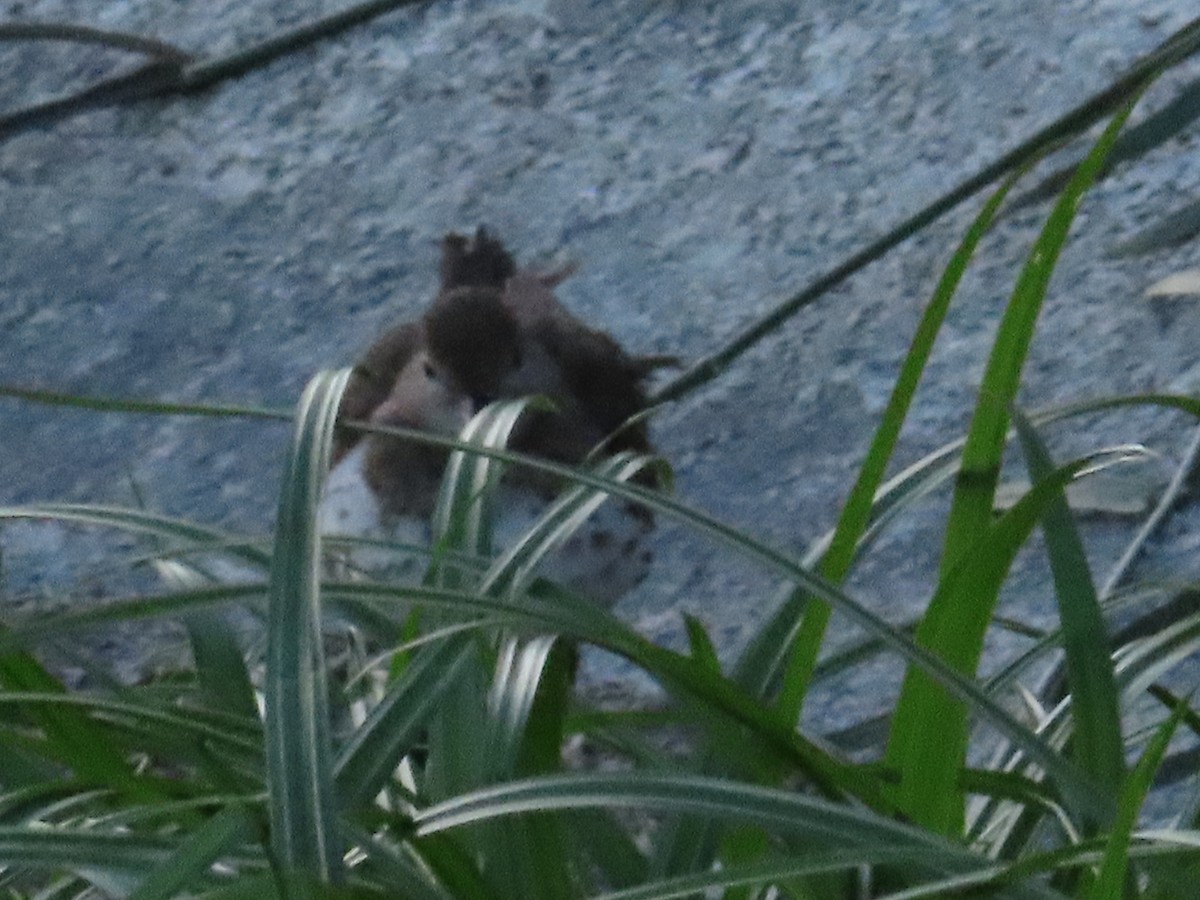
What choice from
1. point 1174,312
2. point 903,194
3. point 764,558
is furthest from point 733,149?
point 764,558

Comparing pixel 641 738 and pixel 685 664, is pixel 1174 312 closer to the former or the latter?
pixel 641 738

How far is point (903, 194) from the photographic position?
2.79 metres

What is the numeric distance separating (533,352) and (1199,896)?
4.57ft

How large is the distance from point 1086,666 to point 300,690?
334 millimetres

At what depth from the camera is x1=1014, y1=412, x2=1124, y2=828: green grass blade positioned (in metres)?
0.89

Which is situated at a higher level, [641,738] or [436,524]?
[436,524]

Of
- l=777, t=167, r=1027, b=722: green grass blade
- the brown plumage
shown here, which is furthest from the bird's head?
l=777, t=167, r=1027, b=722: green grass blade

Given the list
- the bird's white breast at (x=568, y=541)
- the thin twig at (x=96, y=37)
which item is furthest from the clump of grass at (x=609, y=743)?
the thin twig at (x=96, y=37)

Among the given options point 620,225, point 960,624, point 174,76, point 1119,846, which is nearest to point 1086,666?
point 960,624

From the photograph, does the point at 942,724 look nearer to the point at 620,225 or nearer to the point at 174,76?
the point at 620,225

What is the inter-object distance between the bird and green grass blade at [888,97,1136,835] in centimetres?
107

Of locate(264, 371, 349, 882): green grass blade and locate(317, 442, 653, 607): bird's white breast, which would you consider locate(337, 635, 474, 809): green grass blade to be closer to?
locate(264, 371, 349, 882): green grass blade

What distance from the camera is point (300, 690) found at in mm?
754

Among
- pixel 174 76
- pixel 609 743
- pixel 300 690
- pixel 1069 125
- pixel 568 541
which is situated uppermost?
pixel 174 76
